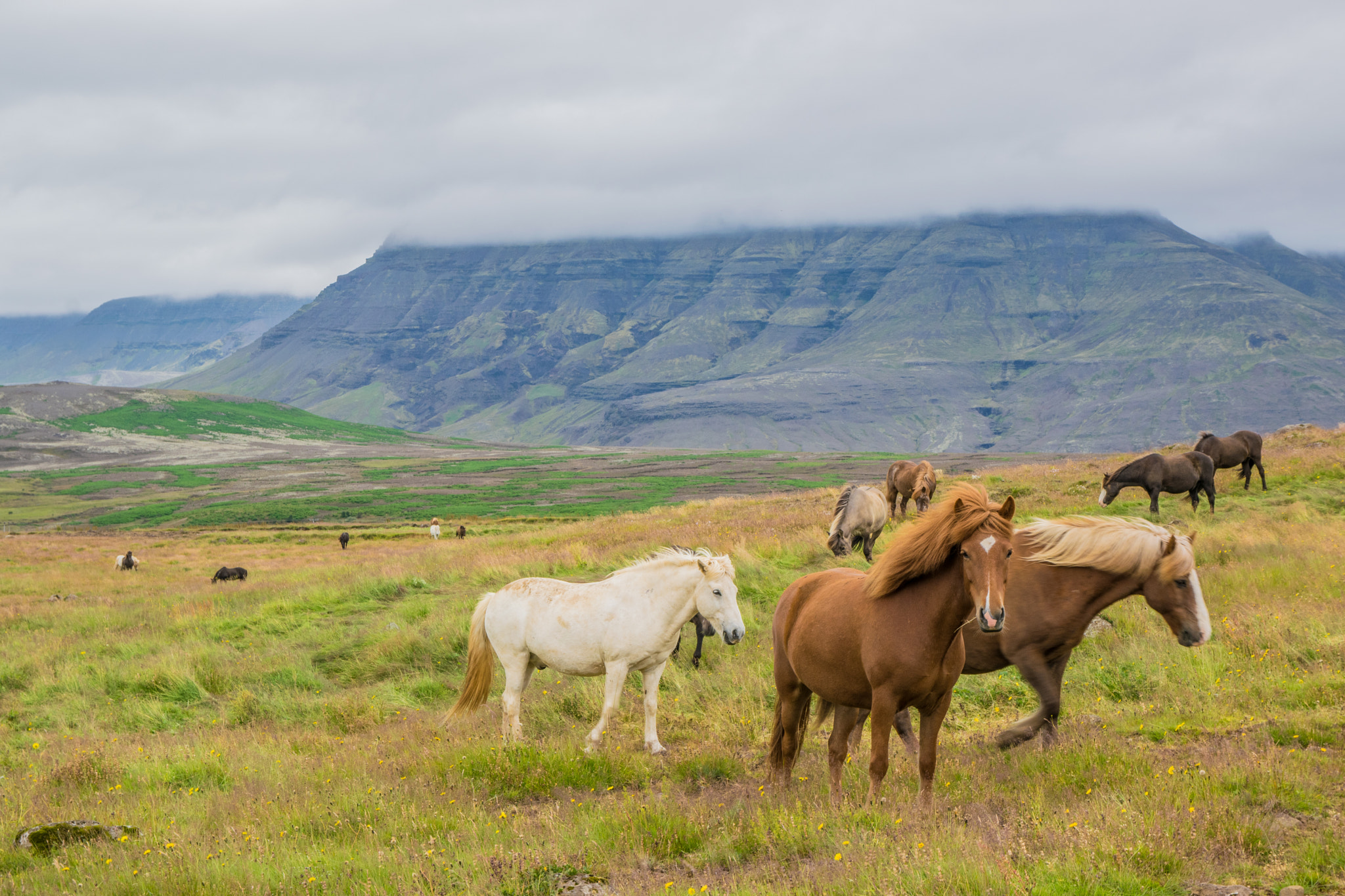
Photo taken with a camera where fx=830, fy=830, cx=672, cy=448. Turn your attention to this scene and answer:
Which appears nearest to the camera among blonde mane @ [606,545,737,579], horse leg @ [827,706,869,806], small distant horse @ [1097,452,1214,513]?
horse leg @ [827,706,869,806]

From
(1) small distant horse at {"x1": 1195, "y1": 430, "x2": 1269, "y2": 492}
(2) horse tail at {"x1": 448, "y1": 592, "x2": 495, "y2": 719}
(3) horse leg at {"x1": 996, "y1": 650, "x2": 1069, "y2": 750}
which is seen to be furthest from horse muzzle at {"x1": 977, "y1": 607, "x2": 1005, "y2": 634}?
(1) small distant horse at {"x1": 1195, "y1": 430, "x2": 1269, "y2": 492}

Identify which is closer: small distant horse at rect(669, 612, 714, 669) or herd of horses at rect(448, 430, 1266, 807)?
herd of horses at rect(448, 430, 1266, 807)

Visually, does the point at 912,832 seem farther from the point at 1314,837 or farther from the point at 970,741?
the point at 970,741

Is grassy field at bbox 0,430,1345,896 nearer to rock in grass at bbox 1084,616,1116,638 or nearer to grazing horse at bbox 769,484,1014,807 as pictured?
rock in grass at bbox 1084,616,1116,638

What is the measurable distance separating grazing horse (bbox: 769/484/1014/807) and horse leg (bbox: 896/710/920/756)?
92 cm

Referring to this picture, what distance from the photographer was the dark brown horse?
738 centimetres

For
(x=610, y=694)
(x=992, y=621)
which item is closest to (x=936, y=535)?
(x=992, y=621)

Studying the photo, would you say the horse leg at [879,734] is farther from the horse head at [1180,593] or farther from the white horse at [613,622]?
the horse head at [1180,593]

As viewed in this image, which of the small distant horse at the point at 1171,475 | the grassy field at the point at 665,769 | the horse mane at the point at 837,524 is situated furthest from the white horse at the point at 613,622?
the small distant horse at the point at 1171,475

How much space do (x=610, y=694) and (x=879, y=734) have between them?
3495 mm

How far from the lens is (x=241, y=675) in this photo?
13672 millimetres

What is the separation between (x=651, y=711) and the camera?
28.3ft

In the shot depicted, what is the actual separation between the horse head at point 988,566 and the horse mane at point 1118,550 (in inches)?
88.7

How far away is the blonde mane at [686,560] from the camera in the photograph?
8.67 m
